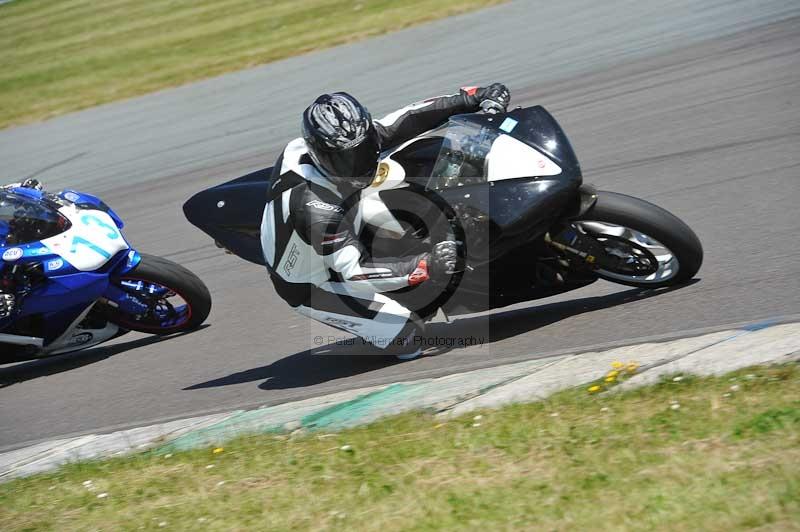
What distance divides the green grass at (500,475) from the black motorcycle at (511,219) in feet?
3.37

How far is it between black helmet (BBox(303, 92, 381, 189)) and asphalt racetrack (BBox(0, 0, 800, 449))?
1.16 metres

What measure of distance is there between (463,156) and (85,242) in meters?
2.80

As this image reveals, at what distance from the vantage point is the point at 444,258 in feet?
16.9

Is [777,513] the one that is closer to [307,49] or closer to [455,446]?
[455,446]

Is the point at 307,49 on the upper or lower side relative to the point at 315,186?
upper

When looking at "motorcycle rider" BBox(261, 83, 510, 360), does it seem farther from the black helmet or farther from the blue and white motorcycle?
the blue and white motorcycle

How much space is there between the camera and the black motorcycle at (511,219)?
500cm

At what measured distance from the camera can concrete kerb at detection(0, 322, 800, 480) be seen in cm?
434

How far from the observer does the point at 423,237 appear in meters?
5.37

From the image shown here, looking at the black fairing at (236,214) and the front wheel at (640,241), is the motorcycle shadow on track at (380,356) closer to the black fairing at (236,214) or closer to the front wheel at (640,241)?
the front wheel at (640,241)

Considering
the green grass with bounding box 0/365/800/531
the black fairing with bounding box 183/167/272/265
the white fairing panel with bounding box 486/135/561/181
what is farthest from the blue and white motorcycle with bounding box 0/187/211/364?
the white fairing panel with bounding box 486/135/561/181

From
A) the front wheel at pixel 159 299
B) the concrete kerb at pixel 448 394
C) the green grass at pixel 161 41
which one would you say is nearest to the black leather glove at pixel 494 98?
the concrete kerb at pixel 448 394

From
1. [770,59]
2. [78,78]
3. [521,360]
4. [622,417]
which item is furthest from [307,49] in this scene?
[622,417]

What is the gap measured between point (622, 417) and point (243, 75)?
1262 centimetres
